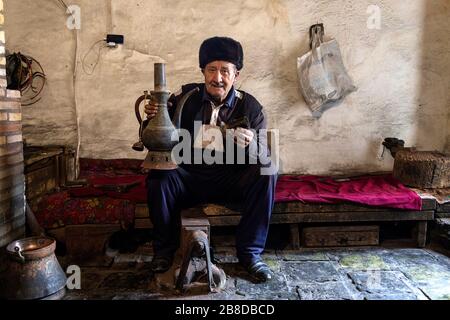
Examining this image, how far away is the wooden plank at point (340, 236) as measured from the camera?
11.5ft

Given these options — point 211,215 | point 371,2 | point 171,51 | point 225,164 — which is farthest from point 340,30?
point 211,215

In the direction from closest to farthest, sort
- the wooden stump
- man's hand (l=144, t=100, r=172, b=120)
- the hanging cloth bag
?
man's hand (l=144, t=100, r=172, b=120), the wooden stump, the hanging cloth bag

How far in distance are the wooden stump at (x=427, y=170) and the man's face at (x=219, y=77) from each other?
176 centimetres

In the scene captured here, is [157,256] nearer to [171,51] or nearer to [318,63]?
[171,51]

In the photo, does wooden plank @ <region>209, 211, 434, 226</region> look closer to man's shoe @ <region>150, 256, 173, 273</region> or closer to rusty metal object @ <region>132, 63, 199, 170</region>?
man's shoe @ <region>150, 256, 173, 273</region>

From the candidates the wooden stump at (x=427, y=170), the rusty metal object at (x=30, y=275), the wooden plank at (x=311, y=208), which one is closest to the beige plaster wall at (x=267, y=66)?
the wooden stump at (x=427, y=170)

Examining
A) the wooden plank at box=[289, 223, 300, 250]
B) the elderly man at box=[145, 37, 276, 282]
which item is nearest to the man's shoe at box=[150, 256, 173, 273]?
the elderly man at box=[145, 37, 276, 282]

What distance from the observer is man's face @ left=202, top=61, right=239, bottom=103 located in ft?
10.1

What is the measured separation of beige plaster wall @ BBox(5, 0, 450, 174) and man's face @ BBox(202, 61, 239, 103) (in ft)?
3.50

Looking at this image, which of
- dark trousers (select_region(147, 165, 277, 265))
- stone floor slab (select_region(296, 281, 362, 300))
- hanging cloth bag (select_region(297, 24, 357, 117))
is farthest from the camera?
hanging cloth bag (select_region(297, 24, 357, 117))

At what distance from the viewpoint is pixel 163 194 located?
114 inches

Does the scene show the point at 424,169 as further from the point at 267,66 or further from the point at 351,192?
the point at 267,66

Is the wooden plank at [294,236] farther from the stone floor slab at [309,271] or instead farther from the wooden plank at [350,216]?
the stone floor slab at [309,271]

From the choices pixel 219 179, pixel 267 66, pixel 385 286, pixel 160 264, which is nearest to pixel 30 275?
pixel 160 264
